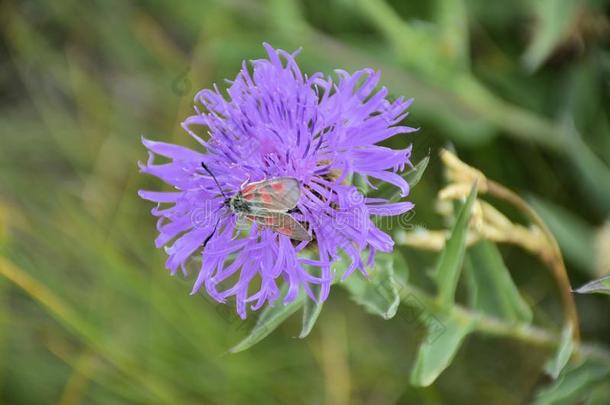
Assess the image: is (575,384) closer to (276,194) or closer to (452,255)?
(452,255)

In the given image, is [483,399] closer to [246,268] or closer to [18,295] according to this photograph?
[246,268]

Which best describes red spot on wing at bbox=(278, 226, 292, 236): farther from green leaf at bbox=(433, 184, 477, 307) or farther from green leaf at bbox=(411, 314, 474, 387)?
green leaf at bbox=(411, 314, 474, 387)

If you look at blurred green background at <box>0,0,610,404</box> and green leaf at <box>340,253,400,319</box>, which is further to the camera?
blurred green background at <box>0,0,610,404</box>

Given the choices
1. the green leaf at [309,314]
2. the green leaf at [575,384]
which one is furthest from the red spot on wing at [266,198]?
the green leaf at [575,384]

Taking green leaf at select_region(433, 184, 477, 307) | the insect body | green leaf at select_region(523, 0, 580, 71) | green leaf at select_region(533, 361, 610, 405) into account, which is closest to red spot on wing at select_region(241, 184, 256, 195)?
the insect body

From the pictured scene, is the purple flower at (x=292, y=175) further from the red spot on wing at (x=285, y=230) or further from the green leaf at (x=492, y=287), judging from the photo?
the green leaf at (x=492, y=287)
